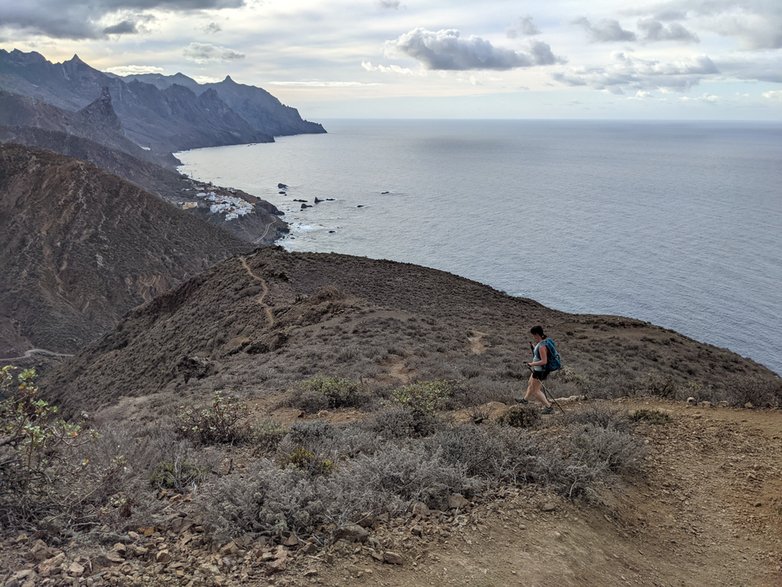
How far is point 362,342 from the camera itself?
18938mm

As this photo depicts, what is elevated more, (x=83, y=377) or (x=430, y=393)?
(x=430, y=393)

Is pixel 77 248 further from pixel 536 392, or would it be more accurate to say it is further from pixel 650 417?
pixel 650 417

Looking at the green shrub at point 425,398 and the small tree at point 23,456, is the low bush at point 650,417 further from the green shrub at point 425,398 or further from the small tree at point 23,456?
the small tree at point 23,456

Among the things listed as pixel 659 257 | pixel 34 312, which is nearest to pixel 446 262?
pixel 659 257

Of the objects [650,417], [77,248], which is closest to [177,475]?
[650,417]

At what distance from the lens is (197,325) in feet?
87.6

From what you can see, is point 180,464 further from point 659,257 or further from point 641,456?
point 659,257

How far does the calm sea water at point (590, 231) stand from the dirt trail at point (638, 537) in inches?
1507

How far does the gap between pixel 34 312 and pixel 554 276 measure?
50.1 metres

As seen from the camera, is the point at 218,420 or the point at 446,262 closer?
the point at 218,420

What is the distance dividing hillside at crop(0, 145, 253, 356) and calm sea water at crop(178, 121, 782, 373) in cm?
1925

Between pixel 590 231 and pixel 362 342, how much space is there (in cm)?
6703

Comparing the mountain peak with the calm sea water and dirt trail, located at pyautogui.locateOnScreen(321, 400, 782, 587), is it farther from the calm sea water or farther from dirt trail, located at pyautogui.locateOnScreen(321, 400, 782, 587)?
dirt trail, located at pyautogui.locateOnScreen(321, 400, 782, 587)

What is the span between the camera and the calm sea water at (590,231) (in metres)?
50.0
